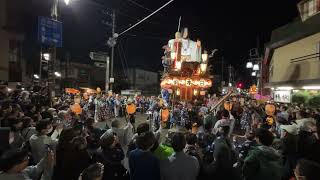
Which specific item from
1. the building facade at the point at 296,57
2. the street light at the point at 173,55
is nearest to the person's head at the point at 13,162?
the building facade at the point at 296,57

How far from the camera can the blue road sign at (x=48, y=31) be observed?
45.9 ft

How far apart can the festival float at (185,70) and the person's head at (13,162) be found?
27.8m

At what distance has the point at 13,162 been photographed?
3719 millimetres

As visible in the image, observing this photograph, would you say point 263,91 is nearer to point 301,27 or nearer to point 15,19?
point 301,27

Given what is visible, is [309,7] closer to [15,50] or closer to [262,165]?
[262,165]

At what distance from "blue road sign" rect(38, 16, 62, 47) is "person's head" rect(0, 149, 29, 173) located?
36.2ft

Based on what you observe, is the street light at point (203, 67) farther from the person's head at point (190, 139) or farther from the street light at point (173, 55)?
the person's head at point (190, 139)

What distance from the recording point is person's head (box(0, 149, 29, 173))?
369 centimetres

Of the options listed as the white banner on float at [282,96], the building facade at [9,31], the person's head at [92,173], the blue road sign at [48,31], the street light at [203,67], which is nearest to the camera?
the person's head at [92,173]

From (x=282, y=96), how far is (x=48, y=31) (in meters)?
17.6

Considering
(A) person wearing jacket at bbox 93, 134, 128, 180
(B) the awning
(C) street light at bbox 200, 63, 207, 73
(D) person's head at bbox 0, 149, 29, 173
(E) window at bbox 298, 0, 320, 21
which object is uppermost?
(E) window at bbox 298, 0, 320, 21

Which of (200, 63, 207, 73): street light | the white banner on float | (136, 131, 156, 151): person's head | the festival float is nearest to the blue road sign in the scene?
(136, 131, 156, 151): person's head

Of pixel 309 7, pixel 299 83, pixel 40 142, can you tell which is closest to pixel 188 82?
pixel 299 83

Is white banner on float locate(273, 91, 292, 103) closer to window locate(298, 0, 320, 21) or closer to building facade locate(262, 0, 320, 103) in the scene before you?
building facade locate(262, 0, 320, 103)
